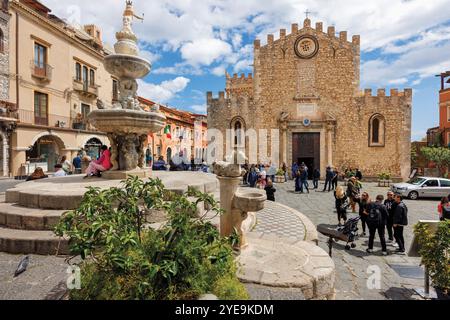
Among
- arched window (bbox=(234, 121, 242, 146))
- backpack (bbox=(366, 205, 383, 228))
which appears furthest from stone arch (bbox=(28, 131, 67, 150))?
backpack (bbox=(366, 205, 383, 228))

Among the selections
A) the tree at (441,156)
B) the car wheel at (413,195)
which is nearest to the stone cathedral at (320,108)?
the tree at (441,156)

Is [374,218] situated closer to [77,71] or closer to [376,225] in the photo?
[376,225]

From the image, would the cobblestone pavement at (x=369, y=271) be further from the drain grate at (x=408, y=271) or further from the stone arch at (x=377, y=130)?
the stone arch at (x=377, y=130)

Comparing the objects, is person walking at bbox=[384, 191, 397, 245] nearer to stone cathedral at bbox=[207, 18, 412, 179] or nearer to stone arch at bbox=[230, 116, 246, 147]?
stone cathedral at bbox=[207, 18, 412, 179]

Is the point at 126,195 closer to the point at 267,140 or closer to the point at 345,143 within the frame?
the point at 267,140

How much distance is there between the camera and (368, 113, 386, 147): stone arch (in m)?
20.8

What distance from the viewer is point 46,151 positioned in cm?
2006

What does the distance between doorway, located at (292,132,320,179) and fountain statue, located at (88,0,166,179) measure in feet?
55.5

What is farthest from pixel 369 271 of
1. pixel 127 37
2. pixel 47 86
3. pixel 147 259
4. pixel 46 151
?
pixel 47 86

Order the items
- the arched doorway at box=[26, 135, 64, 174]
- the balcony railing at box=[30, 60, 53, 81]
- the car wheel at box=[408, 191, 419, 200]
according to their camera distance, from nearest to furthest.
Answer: the car wheel at box=[408, 191, 419, 200], the balcony railing at box=[30, 60, 53, 81], the arched doorway at box=[26, 135, 64, 174]

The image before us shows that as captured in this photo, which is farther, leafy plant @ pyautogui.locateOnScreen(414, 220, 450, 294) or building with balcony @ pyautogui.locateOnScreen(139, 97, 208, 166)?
building with balcony @ pyautogui.locateOnScreen(139, 97, 208, 166)

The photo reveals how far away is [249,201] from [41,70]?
71.8 ft

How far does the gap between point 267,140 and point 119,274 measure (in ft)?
66.9
